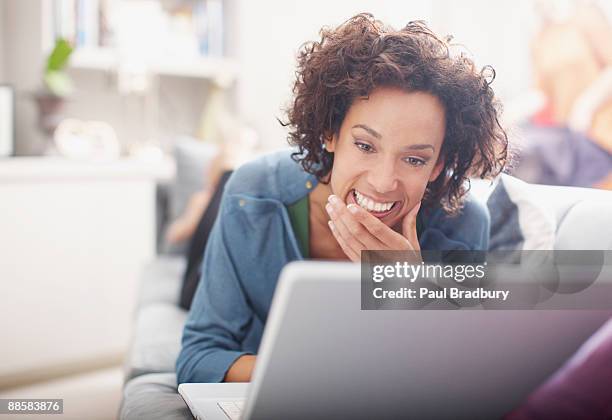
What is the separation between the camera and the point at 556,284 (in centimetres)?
55

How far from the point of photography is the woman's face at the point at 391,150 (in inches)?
29.6

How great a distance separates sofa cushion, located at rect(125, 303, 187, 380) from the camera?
118 centimetres

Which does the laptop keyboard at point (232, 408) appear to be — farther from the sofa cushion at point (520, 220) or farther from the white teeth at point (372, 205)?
the sofa cushion at point (520, 220)

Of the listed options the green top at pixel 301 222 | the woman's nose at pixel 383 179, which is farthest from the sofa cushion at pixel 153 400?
the woman's nose at pixel 383 179

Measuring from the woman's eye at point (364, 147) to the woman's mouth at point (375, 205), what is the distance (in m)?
0.05

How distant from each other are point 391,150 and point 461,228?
177 mm

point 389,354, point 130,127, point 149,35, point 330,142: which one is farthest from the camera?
point 130,127

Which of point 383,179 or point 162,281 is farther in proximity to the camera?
point 162,281

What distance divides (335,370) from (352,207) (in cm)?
Result: 25

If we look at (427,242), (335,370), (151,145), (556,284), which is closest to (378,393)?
(335,370)

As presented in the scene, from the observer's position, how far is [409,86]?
0.75 metres

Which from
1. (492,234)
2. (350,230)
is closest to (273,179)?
(350,230)

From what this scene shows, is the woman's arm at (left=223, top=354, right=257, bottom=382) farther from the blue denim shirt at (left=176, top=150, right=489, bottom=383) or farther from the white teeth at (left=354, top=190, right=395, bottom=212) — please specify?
the white teeth at (left=354, top=190, right=395, bottom=212)

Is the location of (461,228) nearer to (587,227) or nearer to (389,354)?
(587,227)
